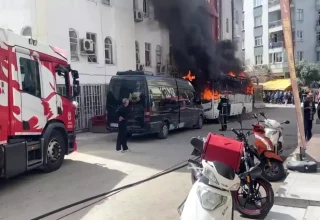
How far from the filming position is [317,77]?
4200cm

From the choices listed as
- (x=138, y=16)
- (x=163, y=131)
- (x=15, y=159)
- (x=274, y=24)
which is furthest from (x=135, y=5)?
(x=274, y=24)

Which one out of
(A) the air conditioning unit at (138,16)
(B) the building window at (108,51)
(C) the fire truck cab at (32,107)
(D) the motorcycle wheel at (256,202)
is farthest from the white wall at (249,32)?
(D) the motorcycle wheel at (256,202)

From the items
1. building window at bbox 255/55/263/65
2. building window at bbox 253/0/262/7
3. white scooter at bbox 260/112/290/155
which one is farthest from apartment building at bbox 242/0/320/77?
white scooter at bbox 260/112/290/155

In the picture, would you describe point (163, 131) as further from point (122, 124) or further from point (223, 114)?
point (223, 114)

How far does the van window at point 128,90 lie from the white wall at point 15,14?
4.76 metres

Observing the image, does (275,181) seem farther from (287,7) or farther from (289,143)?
(289,143)

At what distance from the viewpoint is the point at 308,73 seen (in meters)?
41.7

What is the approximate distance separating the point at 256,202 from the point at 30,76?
5038 millimetres

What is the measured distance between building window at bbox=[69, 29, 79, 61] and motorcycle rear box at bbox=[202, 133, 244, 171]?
12251 millimetres

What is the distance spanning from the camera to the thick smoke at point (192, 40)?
22078mm

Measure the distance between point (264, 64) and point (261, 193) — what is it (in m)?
44.3

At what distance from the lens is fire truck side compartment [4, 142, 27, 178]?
6.45 metres

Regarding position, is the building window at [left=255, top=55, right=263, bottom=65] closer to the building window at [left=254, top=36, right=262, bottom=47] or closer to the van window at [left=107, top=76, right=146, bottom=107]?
the building window at [left=254, top=36, right=262, bottom=47]

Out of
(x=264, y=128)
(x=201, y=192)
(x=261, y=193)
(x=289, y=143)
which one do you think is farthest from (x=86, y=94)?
(x=201, y=192)
